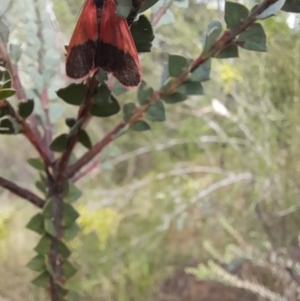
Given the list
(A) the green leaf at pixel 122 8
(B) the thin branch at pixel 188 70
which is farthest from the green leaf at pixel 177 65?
(A) the green leaf at pixel 122 8

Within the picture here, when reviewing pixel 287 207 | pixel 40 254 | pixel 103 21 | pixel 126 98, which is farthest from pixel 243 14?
pixel 126 98

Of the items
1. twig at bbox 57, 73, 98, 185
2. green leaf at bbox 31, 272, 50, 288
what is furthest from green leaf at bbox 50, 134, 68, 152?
green leaf at bbox 31, 272, 50, 288

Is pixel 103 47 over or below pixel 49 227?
over

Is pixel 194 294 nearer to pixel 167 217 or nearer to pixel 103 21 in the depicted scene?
pixel 167 217

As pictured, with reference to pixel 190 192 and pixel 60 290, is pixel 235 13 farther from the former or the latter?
pixel 190 192

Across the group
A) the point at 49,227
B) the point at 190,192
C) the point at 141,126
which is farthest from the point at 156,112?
the point at 190,192

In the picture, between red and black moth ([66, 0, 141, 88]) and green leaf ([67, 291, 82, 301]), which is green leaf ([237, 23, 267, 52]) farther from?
green leaf ([67, 291, 82, 301])

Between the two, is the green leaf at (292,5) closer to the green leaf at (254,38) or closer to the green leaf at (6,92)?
the green leaf at (254,38)
